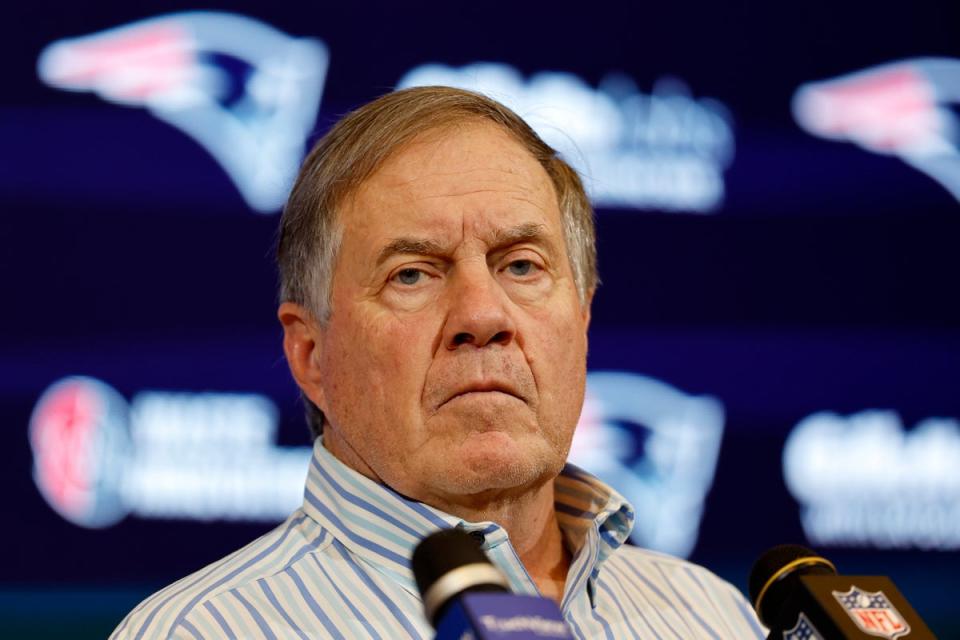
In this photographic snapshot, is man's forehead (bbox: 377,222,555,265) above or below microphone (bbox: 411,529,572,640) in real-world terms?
above

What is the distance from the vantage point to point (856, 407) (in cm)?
327

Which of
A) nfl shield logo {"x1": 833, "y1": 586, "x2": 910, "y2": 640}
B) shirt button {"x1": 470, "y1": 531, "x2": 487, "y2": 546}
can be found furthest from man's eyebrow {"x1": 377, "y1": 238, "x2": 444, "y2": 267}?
nfl shield logo {"x1": 833, "y1": 586, "x2": 910, "y2": 640}

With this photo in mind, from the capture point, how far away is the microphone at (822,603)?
1.21 m

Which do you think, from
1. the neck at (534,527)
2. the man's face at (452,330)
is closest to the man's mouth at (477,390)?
the man's face at (452,330)

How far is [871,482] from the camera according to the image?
3215 millimetres

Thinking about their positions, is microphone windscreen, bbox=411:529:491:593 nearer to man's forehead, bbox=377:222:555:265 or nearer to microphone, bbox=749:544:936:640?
microphone, bbox=749:544:936:640

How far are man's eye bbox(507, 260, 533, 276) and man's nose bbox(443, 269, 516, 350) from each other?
0.09 meters

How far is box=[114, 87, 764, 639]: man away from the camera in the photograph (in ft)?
5.92

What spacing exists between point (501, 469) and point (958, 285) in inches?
81.1

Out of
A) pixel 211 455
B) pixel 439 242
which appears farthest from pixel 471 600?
pixel 211 455

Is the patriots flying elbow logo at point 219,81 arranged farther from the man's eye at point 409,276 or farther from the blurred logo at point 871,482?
the blurred logo at point 871,482

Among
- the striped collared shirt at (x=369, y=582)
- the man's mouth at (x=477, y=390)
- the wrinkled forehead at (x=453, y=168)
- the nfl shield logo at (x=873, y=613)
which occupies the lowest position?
the striped collared shirt at (x=369, y=582)

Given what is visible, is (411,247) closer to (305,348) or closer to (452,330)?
(452,330)

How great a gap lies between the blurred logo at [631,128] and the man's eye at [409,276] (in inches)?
49.5
